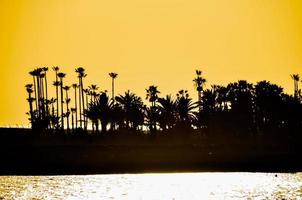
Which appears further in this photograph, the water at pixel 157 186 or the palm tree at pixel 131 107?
the palm tree at pixel 131 107

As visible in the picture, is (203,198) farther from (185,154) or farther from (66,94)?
(66,94)

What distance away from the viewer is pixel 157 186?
75.3 m

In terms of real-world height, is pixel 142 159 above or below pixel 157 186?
above

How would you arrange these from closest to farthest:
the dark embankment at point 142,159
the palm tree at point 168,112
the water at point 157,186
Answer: the water at point 157,186 → the dark embankment at point 142,159 → the palm tree at point 168,112

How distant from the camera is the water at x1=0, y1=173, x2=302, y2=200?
209ft

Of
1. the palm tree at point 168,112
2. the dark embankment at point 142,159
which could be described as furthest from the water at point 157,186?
the palm tree at point 168,112

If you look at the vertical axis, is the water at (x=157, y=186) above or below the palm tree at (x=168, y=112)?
below

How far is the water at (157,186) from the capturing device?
2512 inches

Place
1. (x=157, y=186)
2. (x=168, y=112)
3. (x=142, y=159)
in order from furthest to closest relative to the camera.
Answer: (x=168, y=112)
(x=142, y=159)
(x=157, y=186)

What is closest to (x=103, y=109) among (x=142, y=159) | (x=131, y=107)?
(x=131, y=107)

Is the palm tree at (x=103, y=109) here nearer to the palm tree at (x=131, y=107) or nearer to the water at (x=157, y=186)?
the palm tree at (x=131, y=107)

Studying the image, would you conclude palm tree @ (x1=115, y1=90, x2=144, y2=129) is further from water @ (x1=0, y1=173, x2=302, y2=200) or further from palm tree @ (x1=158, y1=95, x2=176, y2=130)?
water @ (x1=0, y1=173, x2=302, y2=200)

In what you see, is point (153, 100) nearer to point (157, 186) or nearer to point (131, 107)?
point (131, 107)

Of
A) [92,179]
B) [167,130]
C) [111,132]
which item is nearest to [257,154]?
[92,179]
